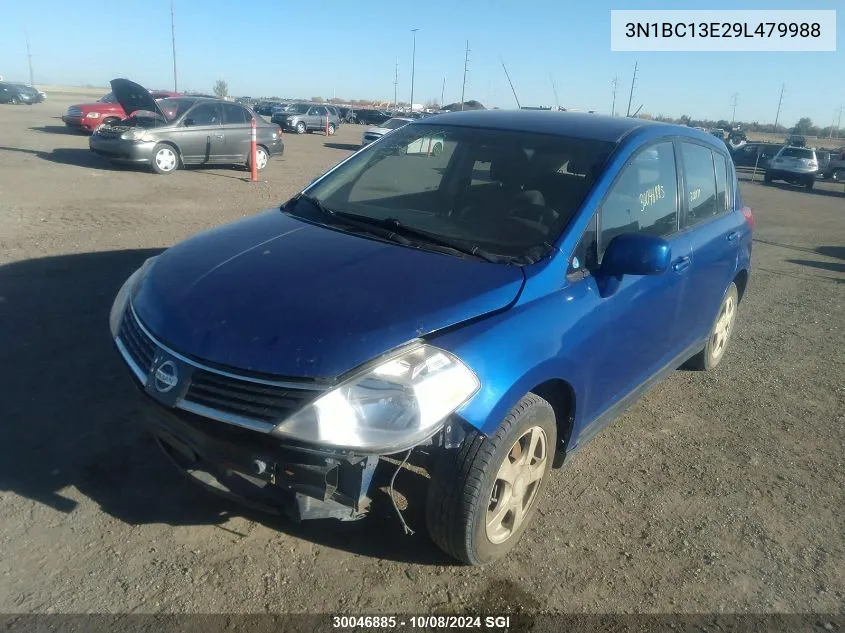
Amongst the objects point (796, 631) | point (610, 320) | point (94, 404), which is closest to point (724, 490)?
point (796, 631)

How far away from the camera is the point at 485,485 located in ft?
8.13

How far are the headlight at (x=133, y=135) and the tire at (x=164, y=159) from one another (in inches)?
13.0

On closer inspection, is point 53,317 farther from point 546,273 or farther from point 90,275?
point 546,273

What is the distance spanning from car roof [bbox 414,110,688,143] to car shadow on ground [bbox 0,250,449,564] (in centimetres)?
200

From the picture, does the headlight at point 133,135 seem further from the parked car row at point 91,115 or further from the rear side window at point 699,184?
the rear side window at point 699,184

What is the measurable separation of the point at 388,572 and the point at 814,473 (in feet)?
8.66

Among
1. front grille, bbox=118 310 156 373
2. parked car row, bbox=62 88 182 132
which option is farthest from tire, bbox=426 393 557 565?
parked car row, bbox=62 88 182 132

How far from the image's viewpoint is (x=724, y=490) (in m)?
3.55

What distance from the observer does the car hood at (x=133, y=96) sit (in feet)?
41.7

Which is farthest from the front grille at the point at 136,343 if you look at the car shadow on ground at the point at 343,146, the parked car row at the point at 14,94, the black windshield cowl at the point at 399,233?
the parked car row at the point at 14,94

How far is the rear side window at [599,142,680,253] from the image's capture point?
322 cm

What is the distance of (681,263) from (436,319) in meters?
1.99

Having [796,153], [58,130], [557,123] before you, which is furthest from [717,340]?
[796,153]

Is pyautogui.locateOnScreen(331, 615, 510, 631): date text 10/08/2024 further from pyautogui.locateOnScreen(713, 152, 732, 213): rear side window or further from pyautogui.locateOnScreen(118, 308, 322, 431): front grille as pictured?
pyautogui.locateOnScreen(713, 152, 732, 213): rear side window
